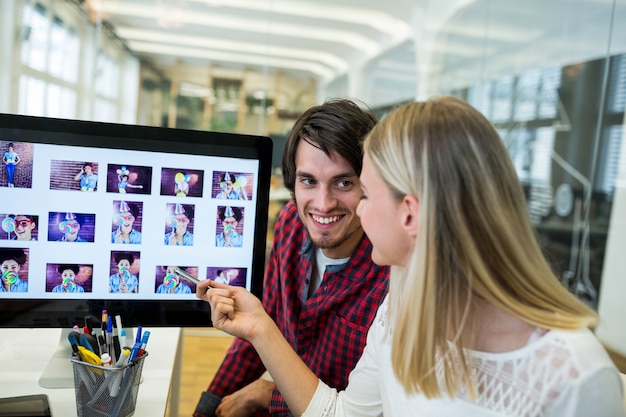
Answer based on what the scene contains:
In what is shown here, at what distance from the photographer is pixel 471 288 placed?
0.72m

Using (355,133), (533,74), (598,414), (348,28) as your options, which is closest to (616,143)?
(533,74)

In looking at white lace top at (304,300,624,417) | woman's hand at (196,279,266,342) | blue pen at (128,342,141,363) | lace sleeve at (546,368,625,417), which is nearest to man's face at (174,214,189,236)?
woman's hand at (196,279,266,342)

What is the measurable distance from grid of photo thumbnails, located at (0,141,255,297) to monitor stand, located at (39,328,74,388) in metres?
0.17

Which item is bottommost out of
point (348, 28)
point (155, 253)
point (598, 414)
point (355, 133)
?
point (598, 414)

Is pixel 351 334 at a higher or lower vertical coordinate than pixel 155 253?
lower

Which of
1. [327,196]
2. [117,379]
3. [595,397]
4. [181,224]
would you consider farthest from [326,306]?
[595,397]

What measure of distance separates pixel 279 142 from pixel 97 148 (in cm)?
248

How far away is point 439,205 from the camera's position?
2.29 feet

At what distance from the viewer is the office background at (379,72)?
3.03m

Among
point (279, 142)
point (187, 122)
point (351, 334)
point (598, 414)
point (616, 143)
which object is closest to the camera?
point (598, 414)

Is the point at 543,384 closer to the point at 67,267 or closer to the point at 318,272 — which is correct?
the point at 318,272

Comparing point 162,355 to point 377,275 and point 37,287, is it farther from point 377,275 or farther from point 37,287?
point 377,275

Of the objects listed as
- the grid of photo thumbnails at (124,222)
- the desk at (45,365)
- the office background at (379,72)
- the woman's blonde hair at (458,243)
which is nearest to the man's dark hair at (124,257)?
the grid of photo thumbnails at (124,222)

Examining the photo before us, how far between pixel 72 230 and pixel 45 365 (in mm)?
330
